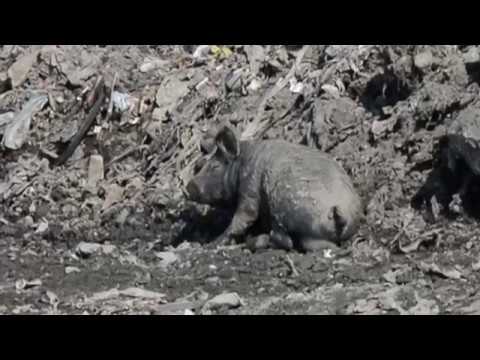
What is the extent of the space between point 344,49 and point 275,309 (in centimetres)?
428

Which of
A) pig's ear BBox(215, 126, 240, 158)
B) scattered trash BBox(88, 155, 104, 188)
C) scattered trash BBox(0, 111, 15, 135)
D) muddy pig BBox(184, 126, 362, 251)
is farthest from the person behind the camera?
scattered trash BBox(0, 111, 15, 135)

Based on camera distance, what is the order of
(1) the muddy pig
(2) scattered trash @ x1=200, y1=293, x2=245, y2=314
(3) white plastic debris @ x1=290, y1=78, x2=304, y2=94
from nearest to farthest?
(2) scattered trash @ x1=200, y1=293, x2=245, y2=314, (1) the muddy pig, (3) white plastic debris @ x1=290, y1=78, x2=304, y2=94

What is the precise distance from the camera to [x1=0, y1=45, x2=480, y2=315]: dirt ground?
8039 millimetres

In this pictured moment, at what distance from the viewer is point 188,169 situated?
36.6 ft

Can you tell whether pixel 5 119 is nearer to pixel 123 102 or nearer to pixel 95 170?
pixel 123 102

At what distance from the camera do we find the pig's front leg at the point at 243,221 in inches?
383

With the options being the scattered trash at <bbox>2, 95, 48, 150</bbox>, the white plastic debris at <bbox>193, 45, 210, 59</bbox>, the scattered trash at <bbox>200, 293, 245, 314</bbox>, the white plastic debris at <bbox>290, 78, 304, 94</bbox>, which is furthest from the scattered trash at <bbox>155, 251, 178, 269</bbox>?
the white plastic debris at <bbox>193, 45, 210, 59</bbox>

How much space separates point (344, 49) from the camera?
11211 millimetres

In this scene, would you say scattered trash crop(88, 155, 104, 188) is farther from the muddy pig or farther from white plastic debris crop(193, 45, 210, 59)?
white plastic debris crop(193, 45, 210, 59)

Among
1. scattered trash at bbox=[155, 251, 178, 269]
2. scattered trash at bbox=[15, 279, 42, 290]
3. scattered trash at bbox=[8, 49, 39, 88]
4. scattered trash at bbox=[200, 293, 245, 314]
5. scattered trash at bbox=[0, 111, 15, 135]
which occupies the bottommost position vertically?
scattered trash at bbox=[15, 279, 42, 290]

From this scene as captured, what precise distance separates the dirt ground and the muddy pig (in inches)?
8.6

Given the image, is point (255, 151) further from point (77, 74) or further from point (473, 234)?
point (77, 74)

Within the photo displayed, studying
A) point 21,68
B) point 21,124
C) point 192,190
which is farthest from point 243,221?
point 21,68

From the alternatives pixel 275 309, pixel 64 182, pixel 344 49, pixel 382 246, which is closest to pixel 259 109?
pixel 344 49
